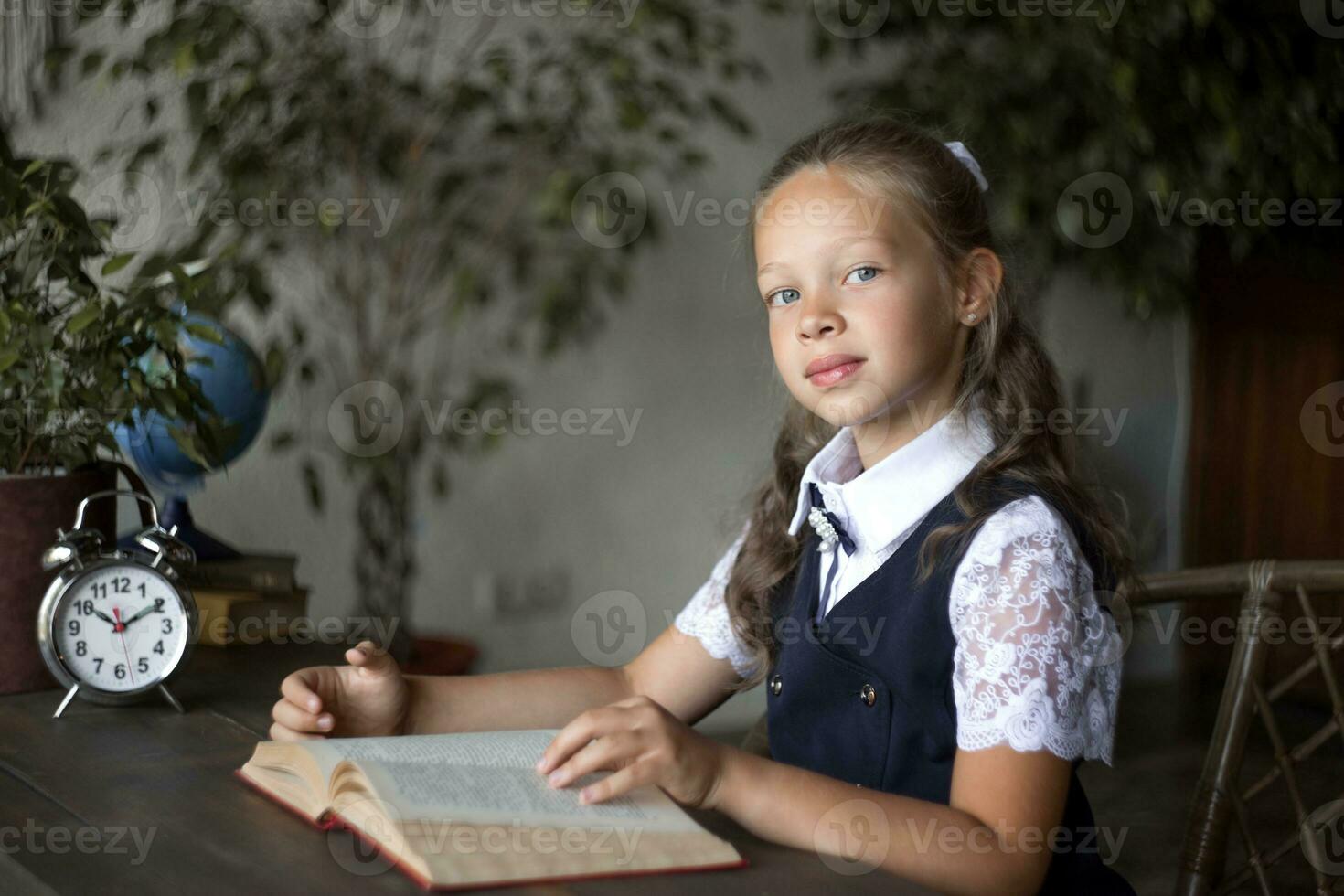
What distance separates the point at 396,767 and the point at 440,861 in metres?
0.12

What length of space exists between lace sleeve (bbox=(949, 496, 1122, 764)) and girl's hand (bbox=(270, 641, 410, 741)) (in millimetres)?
438

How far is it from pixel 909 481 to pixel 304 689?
52 centimetres

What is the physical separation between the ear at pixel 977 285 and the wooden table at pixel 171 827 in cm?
52

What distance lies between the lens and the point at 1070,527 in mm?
1122

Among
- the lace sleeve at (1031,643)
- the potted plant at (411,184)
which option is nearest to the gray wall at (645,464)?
the potted plant at (411,184)

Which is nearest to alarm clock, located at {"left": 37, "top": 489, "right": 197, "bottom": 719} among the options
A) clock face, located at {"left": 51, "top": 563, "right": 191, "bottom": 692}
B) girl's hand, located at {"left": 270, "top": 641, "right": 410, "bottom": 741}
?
clock face, located at {"left": 51, "top": 563, "right": 191, "bottom": 692}

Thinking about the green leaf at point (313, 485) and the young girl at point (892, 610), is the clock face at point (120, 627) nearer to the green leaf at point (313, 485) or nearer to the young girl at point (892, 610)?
the young girl at point (892, 610)

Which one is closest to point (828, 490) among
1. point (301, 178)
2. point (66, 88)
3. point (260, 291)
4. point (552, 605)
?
point (260, 291)

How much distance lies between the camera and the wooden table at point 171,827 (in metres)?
0.79

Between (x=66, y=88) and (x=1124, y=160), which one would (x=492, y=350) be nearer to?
(x=66, y=88)

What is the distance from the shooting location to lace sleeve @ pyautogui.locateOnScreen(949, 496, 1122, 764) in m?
0.98

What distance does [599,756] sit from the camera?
0.87 m

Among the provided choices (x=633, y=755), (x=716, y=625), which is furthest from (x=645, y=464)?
(x=633, y=755)

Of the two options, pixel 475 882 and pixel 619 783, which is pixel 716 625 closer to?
pixel 619 783
